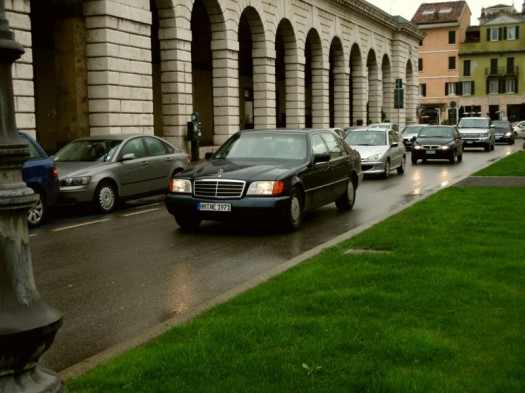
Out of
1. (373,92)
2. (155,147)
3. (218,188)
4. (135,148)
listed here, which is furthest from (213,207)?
(373,92)

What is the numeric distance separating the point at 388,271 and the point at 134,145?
9.99 metres

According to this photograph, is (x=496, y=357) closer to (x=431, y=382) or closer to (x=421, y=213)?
(x=431, y=382)

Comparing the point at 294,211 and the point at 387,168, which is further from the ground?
the point at 387,168

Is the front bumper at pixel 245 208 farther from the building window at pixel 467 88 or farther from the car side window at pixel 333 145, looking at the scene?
the building window at pixel 467 88

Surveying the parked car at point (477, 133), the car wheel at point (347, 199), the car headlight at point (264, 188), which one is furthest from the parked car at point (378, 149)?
the parked car at point (477, 133)

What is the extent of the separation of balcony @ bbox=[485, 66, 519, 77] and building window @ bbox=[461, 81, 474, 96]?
2.42 m

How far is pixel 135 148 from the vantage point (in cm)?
1630

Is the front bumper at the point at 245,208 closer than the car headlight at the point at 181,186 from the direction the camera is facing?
Yes

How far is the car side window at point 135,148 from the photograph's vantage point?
1598cm

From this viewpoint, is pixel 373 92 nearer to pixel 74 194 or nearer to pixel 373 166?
pixel 373 166

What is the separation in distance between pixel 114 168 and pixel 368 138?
433 inches

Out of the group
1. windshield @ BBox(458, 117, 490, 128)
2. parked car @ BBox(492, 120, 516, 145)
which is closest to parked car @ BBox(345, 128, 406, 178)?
windshield @ BBox(458, 117, 490, 128)

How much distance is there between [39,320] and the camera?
126 inches

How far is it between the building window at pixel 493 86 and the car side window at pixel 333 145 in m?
82.6
